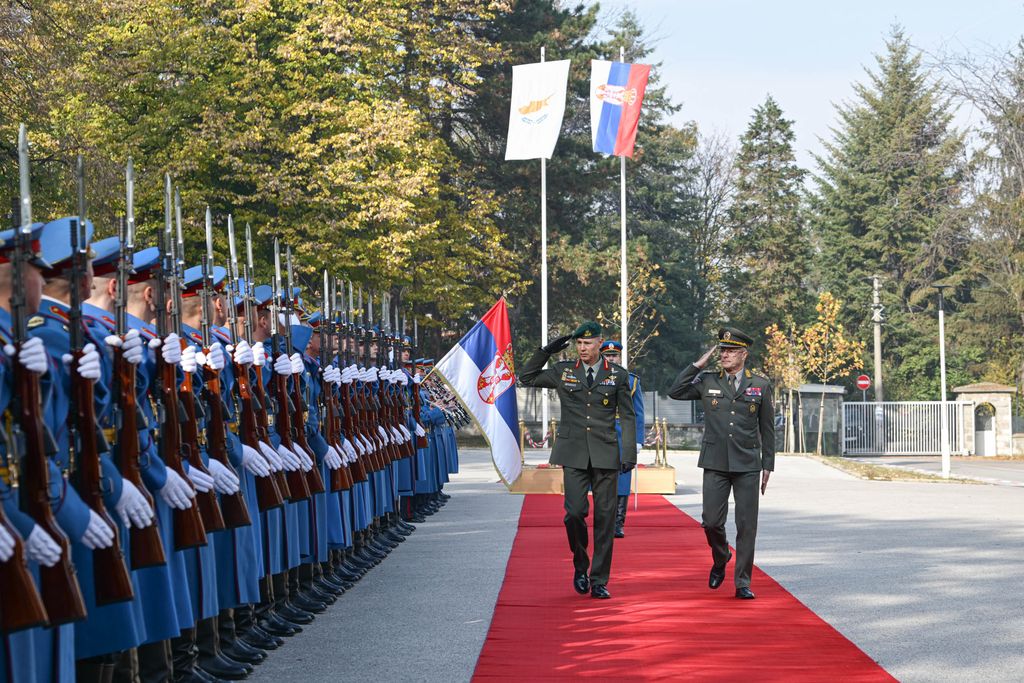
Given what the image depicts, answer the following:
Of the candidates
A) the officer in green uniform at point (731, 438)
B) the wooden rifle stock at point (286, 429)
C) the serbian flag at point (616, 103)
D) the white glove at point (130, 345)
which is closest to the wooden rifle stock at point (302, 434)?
the wooden rifle stock at point (286, 429)

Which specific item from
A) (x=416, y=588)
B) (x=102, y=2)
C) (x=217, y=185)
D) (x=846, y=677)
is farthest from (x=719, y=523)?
(x=217, y=185)

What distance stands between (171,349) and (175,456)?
0.53 m

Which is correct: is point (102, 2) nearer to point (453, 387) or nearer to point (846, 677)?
point (453, 387)

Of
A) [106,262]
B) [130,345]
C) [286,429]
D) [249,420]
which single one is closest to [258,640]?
[249,420]

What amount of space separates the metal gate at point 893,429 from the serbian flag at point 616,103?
18.5 metres

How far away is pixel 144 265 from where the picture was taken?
7.10 m

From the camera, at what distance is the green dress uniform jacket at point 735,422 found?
35.1 ft

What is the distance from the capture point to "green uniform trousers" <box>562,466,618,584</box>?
Result: 10.4 m

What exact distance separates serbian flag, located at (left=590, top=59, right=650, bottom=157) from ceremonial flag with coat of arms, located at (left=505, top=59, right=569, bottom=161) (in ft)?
2.57

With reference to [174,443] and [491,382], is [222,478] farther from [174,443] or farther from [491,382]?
[491,382]

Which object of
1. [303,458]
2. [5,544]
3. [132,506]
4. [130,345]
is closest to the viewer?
[5,544]

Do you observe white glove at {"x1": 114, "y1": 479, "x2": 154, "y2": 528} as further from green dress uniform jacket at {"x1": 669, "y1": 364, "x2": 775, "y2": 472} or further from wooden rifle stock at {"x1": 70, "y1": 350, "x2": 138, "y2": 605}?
green dress uniform jacket at {"x1": 669, "y1": 364, "x2": 775, "y2": 472}

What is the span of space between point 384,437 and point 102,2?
18.3m

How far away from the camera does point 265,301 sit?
32.7ft
